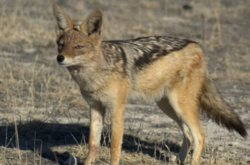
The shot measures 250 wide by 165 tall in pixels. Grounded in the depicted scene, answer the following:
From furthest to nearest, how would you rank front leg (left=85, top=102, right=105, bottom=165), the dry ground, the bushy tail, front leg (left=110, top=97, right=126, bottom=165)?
1. the dry ground
2. the bushy tail
3. front leg (left=85, top=102, right=105, bottom=165)
4. front leg (left=110, top=97, right=126, bottom=165)

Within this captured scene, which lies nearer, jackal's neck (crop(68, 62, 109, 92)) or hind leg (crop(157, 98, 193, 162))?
jackal's neck (crop(68, 62, 109, 92))

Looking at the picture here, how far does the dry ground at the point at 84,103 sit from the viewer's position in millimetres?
5746

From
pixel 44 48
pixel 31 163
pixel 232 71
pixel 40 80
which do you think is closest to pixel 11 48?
pixel 44 48

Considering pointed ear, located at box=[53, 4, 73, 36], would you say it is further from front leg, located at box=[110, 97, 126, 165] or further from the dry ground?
the dry ground

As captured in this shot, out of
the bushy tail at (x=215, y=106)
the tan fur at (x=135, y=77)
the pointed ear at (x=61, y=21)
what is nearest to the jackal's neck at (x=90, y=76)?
the tan fur at (x=135, y=77)

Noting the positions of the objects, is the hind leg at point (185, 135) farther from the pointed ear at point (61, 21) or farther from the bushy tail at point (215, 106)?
the pointed ear at point (61, 21)

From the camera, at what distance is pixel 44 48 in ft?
35.6

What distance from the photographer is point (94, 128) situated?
530 centimetres

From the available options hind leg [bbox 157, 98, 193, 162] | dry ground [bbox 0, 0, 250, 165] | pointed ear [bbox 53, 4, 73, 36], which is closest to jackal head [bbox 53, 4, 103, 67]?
pointed ear [bbox 53, 4, 73, 36]

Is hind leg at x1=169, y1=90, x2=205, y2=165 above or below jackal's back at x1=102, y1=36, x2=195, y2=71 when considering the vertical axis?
below

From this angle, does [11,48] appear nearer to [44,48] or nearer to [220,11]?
[44,48]

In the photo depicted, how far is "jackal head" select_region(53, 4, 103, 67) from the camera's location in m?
4.66

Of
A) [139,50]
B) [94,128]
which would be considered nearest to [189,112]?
[139,50]

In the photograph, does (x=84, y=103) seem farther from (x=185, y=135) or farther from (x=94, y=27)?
(x=94, y=27)
